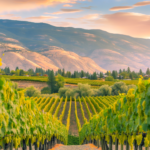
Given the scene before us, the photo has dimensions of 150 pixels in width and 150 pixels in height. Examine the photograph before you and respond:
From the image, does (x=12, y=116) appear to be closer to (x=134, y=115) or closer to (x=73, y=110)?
(x=134, y=115)

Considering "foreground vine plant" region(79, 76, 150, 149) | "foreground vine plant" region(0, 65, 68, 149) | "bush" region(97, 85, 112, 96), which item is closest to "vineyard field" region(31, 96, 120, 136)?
"bush" region(97, 85, 112, 96)

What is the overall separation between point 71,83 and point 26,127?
101104 millimetres

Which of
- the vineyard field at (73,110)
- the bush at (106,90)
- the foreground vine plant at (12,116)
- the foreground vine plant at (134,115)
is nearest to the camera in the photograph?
the foreground vine plant at (134,115)

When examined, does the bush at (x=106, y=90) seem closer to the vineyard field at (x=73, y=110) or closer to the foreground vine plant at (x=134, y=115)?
the vineyard field at (x=73, y=110)

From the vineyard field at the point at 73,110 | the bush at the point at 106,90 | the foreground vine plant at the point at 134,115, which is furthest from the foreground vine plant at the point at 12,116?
the bush at the point at 106,90

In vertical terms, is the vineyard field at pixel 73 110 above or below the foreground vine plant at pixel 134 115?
below

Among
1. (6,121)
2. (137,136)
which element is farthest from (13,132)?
(137,136)

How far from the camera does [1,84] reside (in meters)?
3.56

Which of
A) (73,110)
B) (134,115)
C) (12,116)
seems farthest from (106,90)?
(12,116)

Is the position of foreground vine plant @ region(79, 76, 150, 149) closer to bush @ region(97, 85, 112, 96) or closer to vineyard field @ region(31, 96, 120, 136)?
vineyard field @ region(31, 96, 120, 136)

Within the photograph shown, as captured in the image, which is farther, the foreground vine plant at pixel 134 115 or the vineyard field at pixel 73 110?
the vineyard field at pixel 73 110

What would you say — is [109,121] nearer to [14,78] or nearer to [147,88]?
[147,88]

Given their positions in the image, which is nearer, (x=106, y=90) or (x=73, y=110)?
(x=73, y=110)

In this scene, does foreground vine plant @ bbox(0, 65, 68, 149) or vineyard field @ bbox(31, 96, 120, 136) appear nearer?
foreground vine plant @ bbox(0, 65, 68, 149)
